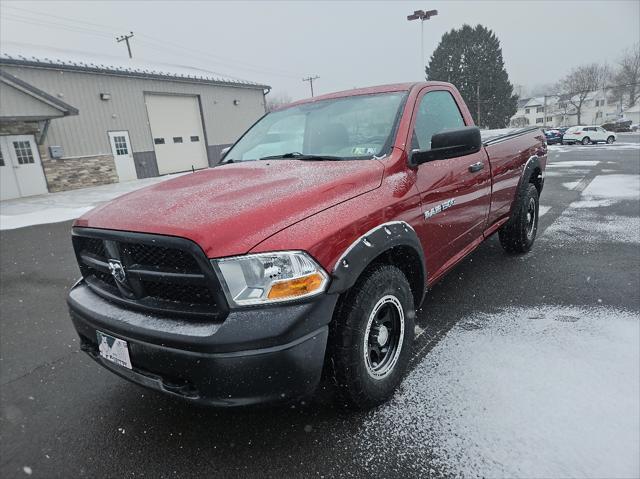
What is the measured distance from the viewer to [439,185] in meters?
2.74

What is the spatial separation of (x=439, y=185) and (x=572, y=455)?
1.64 meters

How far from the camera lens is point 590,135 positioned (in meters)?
31.0

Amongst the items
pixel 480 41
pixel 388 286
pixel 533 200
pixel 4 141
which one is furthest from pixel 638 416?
pixel 480 41

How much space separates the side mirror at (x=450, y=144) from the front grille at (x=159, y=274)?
1.49m

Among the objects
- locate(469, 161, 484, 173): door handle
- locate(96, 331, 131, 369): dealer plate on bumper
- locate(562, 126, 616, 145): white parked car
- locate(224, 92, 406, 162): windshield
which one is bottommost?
locate(562, 126, 616, 145): white parked car

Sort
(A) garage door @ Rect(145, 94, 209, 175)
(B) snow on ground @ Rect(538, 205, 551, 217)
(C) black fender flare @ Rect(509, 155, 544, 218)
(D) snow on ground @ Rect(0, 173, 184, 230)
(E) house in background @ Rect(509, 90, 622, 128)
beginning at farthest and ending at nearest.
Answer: (E) house in background @ Rect(509, 90, 622, 128) → (A) garage door @ Rect(145, 94, 209, 175) → (D) snow on ground @ Rect(0, 173, 184, 230) → (B) snow on ground @ Rect(538, 205, 551, 217) → (C) black fender flare @ Rect(509, 155, 544, 218)

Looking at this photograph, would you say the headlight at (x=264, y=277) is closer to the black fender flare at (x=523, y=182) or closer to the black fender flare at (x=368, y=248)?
the black fender flare at (x=368, y=248)

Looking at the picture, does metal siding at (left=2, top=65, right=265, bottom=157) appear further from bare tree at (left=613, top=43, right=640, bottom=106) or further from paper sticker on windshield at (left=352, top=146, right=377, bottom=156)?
bare tree at (left=613, top=43, right=640, bottom=106)

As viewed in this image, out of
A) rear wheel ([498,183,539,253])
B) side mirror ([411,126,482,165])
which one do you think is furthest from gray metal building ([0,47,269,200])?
side mirror ([411,126,482,165])

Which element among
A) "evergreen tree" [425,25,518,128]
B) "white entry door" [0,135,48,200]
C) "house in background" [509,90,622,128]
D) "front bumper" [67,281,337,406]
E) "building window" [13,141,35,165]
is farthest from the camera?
"house in background" [509,90,622,128]

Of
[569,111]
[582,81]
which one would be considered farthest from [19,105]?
[569,111]

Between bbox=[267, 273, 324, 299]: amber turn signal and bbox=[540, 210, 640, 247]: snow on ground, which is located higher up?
→ bbox=[267, 273, 324, 299]: amber turn signal

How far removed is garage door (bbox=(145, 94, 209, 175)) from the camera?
2028 centimetres

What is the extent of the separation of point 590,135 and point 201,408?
120 feet
